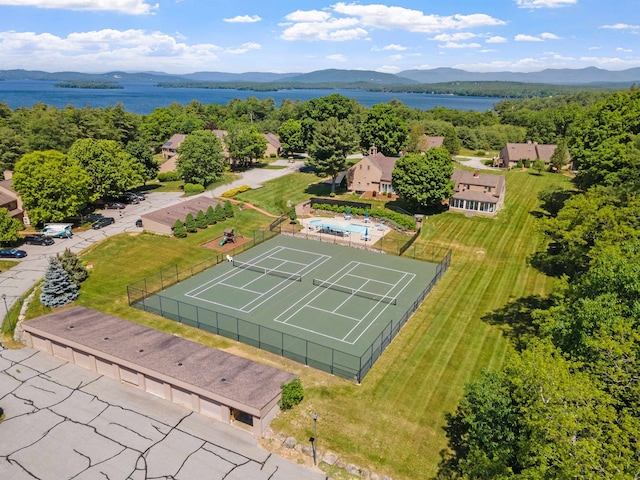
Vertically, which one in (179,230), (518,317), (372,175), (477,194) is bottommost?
(518,317)

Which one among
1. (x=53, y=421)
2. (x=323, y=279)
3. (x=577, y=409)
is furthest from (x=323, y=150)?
(x=577, y=409)

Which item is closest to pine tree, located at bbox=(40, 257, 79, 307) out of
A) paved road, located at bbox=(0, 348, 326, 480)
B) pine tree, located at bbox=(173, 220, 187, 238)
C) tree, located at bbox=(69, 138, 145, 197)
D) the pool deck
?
paved road, located at bbox=(0, 348, 326, 480)

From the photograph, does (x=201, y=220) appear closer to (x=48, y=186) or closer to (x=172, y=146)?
(x=48, y=186)

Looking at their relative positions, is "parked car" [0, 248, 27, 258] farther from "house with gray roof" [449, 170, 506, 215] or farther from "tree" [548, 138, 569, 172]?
"tree" [548, 138, 569, 172]

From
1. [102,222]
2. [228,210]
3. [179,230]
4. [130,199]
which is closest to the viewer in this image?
[179,230]

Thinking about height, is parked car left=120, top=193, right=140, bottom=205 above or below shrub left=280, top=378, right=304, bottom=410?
above

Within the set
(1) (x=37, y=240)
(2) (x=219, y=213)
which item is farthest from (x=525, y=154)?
(1) (x=37, y=240)
